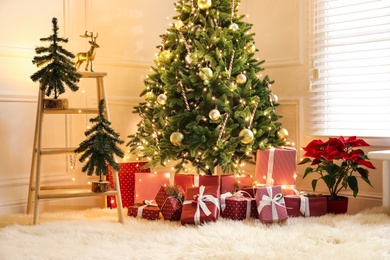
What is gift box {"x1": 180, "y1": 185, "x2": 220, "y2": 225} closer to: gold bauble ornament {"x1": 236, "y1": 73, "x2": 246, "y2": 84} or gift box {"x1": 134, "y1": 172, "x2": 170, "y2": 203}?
gift box {"x1": 134, "y1": 172, "x2": 170, "y2": 203}

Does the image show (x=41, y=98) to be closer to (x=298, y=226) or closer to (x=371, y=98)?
(x=298, y=226)

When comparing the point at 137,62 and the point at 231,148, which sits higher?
the point at 137,62

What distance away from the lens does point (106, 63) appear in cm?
388

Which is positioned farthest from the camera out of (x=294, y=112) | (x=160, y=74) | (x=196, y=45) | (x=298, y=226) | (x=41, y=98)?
(x=294, y=112)

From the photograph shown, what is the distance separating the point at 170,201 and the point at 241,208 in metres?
0.41

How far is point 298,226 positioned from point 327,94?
122 cm

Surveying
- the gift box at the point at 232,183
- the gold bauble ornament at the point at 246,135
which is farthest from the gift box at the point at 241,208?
the gold bauble ornament at the point at 246,135

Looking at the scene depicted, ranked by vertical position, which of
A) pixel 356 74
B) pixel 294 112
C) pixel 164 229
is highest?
pixel 356 74

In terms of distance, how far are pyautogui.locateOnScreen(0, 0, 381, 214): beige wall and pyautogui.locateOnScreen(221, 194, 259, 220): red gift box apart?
0.85 meters

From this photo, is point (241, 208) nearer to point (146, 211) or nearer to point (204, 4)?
point (146, 211)

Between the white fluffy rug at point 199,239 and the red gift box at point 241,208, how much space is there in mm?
106

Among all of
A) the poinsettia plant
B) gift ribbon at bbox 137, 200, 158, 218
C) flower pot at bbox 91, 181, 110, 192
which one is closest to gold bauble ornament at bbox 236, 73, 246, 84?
Result: the poinsettia plant

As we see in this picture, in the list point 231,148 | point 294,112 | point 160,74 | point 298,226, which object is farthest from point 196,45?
point 298,226

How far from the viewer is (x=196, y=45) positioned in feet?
10.9
